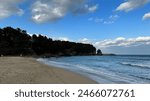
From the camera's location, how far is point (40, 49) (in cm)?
11488

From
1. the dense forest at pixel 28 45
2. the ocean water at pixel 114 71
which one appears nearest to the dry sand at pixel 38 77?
the ocean water at pixel 114 71

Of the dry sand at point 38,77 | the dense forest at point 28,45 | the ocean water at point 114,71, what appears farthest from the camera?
the dense forest at point 28,45

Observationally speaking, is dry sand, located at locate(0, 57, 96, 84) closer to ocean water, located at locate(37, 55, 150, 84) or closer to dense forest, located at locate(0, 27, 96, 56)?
A: ocean water, located at locate(37, 55, 150, 84)

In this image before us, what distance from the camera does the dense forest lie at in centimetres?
8612

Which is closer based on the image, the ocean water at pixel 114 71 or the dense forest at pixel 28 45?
the ocean water at pixel 114 71

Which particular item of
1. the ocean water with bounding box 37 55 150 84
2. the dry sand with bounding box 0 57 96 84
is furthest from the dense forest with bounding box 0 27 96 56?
the dry sand with bounding box 0 57 96 84

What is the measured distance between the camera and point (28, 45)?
100 meters

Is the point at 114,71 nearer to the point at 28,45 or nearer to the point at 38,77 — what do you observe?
the point at 38,77

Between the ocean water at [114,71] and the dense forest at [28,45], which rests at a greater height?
the dense forest at [28,45]

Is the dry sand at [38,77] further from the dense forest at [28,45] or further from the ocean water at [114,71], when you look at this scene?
the dense forest at [28,45]

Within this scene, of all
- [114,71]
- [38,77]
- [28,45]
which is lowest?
[114,71]

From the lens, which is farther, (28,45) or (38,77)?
(28,45)

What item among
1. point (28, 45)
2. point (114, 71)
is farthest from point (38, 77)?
point (28, 45)

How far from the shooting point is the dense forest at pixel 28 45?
283 feet
